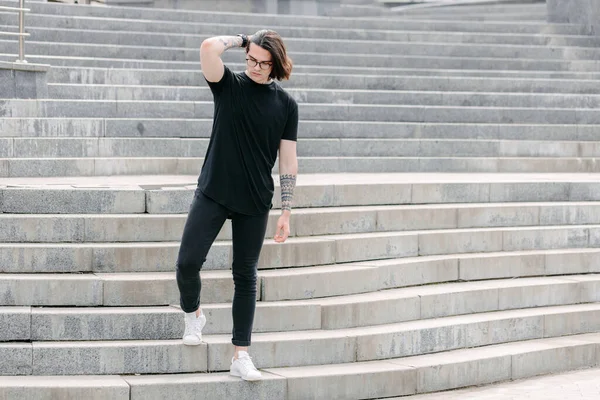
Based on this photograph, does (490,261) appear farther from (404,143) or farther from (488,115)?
(488,115)

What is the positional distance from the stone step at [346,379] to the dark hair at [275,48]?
1.82 metres

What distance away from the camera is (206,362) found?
21.6 ft

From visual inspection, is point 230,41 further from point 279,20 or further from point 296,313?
point 279,20

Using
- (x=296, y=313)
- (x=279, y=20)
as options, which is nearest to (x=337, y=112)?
(x=279, y=20)

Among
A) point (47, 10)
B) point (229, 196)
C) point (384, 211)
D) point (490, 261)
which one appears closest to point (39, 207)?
point (229, 196)

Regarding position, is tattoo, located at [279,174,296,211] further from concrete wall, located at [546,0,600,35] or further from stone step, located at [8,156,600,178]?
concrete wall, located at [546,0,600,35]

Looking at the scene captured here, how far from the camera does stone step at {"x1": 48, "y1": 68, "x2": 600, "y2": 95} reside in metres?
11.7

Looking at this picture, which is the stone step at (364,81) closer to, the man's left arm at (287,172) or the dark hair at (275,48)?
the man's left arm at (287,172)

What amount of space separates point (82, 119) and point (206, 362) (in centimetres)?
445

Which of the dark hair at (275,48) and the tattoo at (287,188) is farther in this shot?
the tattoo at (287,188)

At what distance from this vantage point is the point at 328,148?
11312mm

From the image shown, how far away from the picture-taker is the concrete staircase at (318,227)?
661 cm

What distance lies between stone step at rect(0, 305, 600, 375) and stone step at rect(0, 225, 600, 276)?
0.54 meters

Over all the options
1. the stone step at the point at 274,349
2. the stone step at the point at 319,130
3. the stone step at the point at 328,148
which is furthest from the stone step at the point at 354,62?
the stone step at the point at 274,349
